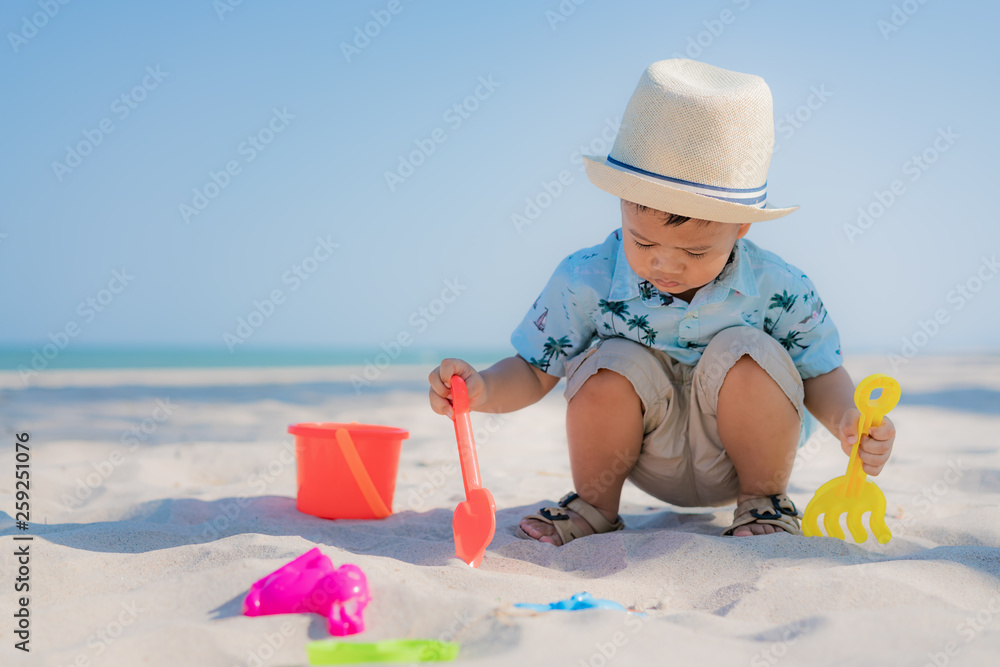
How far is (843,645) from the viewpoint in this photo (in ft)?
3.11

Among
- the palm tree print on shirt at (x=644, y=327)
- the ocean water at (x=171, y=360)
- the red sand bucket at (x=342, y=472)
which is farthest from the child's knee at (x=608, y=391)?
the ocean water at (x=171, y=360)

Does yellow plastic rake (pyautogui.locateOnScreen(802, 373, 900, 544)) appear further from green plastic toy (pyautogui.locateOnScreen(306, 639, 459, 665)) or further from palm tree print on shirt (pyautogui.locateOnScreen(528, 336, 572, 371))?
green plastic toy (pyautogui.locateOnScreen(306, 639, 459, 665))

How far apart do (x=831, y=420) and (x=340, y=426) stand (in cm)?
126

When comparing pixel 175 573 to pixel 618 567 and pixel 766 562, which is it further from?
pixel 766 562

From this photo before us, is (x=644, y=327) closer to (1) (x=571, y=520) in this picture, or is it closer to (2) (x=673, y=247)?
(2) (x=673, y=247)

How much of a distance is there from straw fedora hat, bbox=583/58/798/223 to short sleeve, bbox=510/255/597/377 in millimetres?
405

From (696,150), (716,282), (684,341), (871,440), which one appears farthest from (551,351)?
(871,440)

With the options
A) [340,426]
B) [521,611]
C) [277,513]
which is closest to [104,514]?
[277,513]

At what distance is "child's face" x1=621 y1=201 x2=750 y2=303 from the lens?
1.61 m

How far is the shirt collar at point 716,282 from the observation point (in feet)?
6.00

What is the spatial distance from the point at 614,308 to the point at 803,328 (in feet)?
1.54

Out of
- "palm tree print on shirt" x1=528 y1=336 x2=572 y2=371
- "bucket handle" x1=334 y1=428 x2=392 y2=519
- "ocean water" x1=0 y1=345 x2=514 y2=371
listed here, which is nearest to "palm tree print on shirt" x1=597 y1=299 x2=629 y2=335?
"palm tree print on shirt" x1=528 y1=336 x2=572 y2=371

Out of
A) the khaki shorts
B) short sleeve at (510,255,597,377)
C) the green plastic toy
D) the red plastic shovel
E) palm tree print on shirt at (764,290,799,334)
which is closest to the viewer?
the green plastic toy

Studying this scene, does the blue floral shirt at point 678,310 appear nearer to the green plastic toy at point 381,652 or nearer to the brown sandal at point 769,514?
the brown sandal at point 769,514
